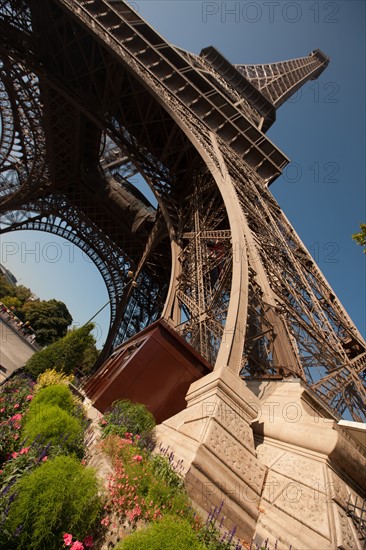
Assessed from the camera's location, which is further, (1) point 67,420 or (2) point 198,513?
(1) point 67,420

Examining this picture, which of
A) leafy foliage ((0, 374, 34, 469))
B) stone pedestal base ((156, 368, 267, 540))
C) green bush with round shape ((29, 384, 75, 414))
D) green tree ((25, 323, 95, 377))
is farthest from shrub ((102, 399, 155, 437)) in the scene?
green tree ((25, 323, 95, 377))

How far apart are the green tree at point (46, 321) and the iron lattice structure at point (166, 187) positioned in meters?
19.0

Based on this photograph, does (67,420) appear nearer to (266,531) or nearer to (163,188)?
(266,531)

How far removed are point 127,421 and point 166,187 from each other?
1453 cm

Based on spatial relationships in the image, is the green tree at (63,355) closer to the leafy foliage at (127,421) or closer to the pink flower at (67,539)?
the leafy foliage at (127,421)

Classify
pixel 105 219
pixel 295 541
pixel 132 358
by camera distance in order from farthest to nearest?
pixel 105 219 → pixel 132 358 → pixel 295 541

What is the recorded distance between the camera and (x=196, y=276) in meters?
12.2

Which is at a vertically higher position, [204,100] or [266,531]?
[204,100]

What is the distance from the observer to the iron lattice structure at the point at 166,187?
854 cm

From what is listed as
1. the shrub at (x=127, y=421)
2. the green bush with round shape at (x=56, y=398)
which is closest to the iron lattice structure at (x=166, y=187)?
the shrub at (x=127, y=421)

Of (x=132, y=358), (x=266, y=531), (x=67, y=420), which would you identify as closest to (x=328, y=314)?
(x=132, y=358)

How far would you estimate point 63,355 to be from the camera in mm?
13906

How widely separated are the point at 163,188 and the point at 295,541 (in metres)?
16.7

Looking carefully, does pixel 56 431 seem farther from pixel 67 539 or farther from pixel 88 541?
pixel 67 539
